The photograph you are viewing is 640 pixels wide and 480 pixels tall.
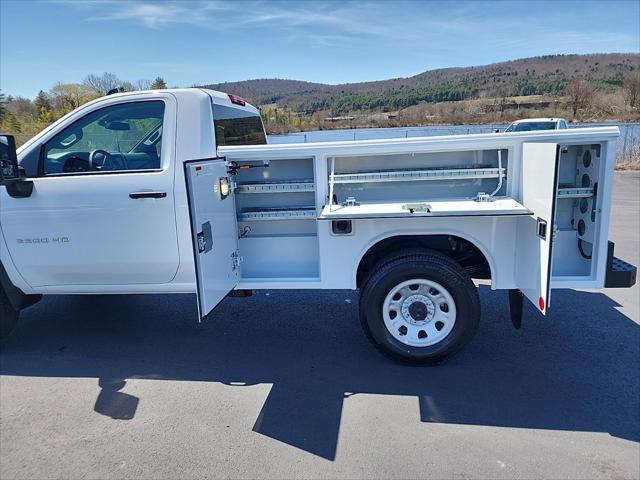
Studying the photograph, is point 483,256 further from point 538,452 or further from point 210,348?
point 210,348

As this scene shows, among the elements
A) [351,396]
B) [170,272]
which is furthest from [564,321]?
[170,272]

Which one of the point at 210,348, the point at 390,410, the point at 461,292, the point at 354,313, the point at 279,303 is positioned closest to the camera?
the point at 390,410

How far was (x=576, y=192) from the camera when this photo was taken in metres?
3.25

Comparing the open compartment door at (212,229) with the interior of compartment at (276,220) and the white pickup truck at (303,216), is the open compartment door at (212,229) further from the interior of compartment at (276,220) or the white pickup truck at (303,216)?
the interior of compartment at (276,220)

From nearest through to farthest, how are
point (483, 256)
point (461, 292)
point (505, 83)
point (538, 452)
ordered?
point (538, 452), point (461, 292), point (483, 256), point (505, 83)

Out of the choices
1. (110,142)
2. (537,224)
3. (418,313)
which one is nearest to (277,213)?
(418,313)

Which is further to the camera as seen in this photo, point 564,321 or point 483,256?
point 564,321

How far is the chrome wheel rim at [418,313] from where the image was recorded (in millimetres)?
3436

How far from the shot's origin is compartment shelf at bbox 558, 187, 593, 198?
3215mm

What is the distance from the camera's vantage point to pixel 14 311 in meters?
4.14

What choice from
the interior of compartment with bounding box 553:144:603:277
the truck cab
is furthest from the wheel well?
the truck cab

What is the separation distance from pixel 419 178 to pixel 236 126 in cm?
188

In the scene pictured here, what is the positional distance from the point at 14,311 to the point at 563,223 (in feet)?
15.6

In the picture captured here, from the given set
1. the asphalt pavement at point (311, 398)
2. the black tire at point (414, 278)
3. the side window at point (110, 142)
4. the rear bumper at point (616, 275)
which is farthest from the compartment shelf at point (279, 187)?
the rear bumper at point (616, 275)
